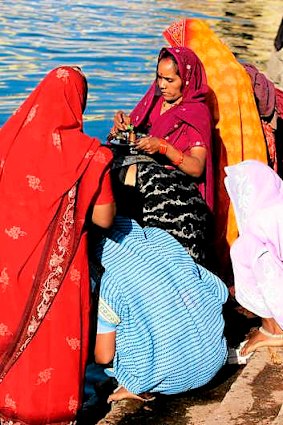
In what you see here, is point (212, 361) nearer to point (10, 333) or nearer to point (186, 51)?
point (10, 333)

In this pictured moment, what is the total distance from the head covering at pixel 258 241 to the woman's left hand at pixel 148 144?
1.41ft

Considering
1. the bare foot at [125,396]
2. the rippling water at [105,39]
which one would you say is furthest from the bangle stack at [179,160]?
the rippling water at [105,39]

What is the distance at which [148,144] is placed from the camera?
4230 millimetres

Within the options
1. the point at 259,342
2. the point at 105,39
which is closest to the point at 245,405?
the point at 259,342

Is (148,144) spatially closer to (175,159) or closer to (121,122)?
(175,159)

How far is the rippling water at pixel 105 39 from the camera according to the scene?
42.5 feet

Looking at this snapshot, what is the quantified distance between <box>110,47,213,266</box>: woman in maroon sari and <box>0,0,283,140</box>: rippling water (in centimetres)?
604

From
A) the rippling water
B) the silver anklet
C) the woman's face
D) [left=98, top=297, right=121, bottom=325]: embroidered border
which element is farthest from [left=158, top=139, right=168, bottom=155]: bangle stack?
the rippling water

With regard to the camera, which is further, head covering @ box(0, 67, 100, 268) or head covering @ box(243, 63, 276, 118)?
head covering @ box(243, 63, 276, 118)

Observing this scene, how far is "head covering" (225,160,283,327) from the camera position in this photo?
396cm

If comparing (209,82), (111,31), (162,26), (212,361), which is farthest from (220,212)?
(162,26)

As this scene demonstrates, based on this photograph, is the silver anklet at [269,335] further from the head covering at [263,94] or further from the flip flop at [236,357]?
the head covering at [263,94]

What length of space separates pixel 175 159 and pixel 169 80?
0.46 metres

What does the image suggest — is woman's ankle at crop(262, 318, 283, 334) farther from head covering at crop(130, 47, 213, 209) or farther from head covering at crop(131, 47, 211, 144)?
head covering at crop(131, 47, 211, 144)
